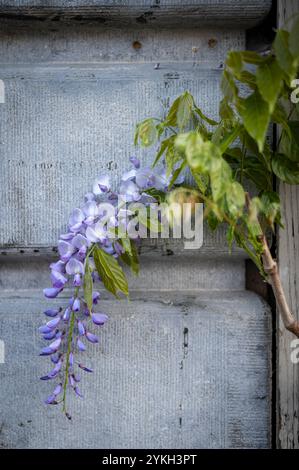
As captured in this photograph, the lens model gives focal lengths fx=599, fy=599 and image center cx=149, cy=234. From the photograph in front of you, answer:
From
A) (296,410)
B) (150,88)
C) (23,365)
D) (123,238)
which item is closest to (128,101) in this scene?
(150,88)

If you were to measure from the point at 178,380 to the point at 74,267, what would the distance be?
0.91ft

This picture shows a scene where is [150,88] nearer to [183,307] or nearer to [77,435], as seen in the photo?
[183,307]

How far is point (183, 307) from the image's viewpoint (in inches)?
40.6

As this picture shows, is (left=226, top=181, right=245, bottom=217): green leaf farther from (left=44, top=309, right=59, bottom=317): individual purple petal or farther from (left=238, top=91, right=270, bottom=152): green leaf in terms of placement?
(left=44, top=309, right=59, bottom=317): individual purple petal

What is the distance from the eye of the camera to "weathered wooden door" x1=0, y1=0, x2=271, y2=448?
1.02m

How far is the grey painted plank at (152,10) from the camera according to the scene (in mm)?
1005

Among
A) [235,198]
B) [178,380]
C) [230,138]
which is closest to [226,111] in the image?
[230,138]

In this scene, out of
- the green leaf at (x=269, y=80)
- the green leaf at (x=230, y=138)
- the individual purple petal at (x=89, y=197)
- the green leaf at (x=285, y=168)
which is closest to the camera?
the green leaf at (x=269, y=80)

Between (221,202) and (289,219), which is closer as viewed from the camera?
(221,202)

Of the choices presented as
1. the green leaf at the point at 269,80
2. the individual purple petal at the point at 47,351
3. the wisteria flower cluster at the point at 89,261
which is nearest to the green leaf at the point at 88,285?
the wisteria flower cluster at the point at 89,261

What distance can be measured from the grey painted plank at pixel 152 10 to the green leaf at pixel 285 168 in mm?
290

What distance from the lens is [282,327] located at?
3.35ft

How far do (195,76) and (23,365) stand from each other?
0.58 m

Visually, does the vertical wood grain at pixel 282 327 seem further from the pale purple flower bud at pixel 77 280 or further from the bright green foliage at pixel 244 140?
the pale purple flower bud at pixel 77 280
